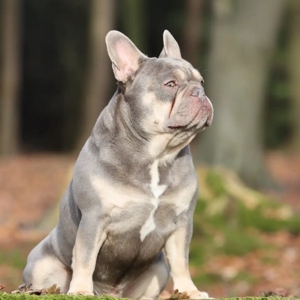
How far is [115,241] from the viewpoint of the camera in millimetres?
5453

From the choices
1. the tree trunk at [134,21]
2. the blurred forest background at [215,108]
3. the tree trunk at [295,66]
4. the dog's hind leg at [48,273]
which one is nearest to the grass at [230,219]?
the blurred forest background at [215,108]

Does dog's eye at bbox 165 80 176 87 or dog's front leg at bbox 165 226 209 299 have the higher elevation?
dog's eye at bbox 165 80 176 87

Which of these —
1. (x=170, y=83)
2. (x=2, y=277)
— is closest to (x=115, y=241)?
(x=170, y=83)

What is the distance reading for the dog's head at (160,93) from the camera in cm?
532

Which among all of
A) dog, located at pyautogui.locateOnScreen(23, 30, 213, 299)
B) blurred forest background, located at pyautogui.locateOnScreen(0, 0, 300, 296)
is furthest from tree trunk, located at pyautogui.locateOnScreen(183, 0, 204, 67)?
dog, located at pyautogui.locateOnScreen(23, 30, 213, 299)

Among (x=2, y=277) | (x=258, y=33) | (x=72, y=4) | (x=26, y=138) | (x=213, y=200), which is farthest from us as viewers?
(x=26, y=138)

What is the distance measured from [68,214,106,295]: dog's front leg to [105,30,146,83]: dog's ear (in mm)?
1042

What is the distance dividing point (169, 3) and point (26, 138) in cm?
844

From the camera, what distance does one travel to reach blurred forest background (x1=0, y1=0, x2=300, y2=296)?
11.4m

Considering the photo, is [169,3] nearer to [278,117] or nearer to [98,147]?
[278,117]

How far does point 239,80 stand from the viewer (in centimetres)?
1669

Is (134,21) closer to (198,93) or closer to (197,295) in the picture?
(198,93)

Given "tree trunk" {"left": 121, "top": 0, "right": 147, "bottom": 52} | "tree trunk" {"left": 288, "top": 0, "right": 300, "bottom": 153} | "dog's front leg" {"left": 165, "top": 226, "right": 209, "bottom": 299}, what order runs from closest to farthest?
"dog's front leg" {"left": 165, "top": 226, "right": 209, "bottom": 299}
"tree trunk" {"left": 121, "top": 0, "right": 147, "bottom": 52}
"tree trunk" {"left": 288, "top": 0, "right": 300, "bottom": 153}

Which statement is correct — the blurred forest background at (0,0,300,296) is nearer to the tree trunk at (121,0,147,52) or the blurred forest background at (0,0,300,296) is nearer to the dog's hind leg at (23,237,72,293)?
the tree trunk at (121,0,147,52)
